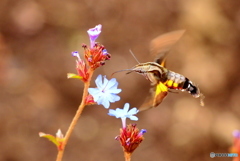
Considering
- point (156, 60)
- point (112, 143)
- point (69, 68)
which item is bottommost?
point (156, 60)

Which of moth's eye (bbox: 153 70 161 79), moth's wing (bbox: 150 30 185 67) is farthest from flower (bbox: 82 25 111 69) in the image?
moth's wing (bbox: 150 30 185 67)

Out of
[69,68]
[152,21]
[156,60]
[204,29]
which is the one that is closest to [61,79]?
[69,68]

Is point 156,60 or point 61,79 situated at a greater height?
point 61,79

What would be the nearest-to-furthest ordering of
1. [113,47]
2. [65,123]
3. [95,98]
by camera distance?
[95,98] → [65,123] → [113,47]

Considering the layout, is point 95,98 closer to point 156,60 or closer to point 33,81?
point 156,60

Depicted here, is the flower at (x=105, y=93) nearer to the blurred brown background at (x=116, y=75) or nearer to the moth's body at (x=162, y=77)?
the moth's body at (x=162, y=77)
